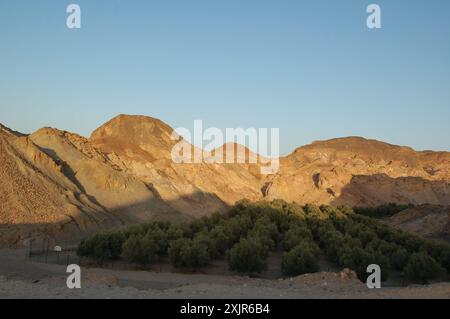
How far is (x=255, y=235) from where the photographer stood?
2972 centimetres

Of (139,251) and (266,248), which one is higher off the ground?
(266,248)

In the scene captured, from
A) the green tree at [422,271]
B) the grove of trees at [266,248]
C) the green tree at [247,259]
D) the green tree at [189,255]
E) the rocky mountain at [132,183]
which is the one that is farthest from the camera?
the rocky mountain at [132,183]

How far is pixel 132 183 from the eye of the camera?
53969 millimetres

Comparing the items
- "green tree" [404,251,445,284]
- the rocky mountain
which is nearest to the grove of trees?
"green tree" [404,251,445,284]

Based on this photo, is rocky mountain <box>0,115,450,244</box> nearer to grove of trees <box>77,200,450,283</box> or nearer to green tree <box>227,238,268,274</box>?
grove of trees <box>77,200,450,283</box>

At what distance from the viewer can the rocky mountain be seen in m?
37.1

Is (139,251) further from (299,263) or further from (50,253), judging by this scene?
(299,263)

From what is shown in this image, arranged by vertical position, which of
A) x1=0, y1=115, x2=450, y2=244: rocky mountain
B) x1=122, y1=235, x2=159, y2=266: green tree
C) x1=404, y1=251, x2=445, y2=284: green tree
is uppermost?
x1=0, y1=115, x2=450, y2=244: rocky mountain

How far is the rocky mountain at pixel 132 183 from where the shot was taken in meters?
37.1

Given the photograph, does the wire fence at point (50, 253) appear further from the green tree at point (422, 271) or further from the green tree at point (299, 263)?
the green tree at point (422, 271)

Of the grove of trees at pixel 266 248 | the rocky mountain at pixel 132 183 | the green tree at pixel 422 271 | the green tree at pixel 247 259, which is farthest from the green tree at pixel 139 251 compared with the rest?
the green tree at pixel 422 271

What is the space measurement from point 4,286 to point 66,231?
2370 cm

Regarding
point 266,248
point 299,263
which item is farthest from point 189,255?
point 299,263
